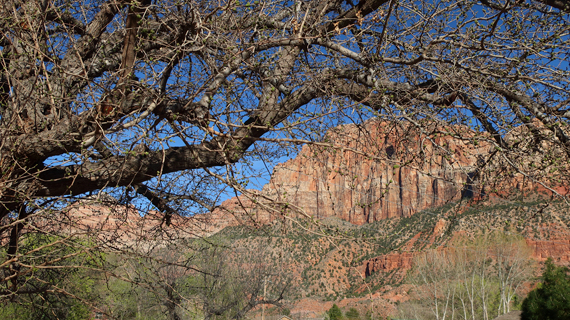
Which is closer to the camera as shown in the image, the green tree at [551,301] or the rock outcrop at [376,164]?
the rock outcrop at [376,164]

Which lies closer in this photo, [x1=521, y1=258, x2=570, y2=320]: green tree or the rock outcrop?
the rock outcrop

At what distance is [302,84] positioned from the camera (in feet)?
11.0

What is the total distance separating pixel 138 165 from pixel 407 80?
2.73m

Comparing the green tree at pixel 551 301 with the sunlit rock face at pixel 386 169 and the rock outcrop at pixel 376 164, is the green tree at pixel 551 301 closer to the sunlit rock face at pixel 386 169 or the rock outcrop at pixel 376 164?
the sunlit rock face at pixel 386 169

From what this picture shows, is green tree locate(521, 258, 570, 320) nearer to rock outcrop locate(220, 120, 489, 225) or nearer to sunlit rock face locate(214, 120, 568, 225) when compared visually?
sunlit rock face locate(214, 120, 568, 225)

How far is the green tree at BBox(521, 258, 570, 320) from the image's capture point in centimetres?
1212

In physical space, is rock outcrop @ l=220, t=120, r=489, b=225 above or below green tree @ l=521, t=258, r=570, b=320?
above

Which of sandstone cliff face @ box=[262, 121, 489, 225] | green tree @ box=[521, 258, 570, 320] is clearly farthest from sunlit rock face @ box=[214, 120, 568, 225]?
green tree @ box=[521, 258, 570, 320]

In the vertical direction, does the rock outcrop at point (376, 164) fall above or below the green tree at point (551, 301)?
above

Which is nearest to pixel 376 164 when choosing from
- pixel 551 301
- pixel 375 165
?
pixel 375 165

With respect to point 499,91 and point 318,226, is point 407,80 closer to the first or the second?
point 499,91

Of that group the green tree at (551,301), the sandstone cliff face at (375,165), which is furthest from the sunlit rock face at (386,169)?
the green tree at (551,301)

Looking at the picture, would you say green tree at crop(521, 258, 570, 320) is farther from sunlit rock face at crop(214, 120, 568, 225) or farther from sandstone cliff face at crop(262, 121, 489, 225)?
sandstone cliff face at crop(262, 121, 489, 225)

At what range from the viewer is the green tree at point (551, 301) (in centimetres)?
1212
